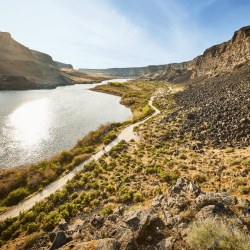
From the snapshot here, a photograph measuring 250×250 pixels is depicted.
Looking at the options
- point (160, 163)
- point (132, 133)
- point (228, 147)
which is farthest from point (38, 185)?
point (228, 147)

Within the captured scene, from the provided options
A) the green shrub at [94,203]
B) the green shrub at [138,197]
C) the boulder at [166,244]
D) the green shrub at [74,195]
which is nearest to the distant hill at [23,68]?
the green shrub at [74,195]

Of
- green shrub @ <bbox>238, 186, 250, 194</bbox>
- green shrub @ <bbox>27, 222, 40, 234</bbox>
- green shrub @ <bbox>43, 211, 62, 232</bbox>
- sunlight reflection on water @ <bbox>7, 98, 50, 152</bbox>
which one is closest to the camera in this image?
green shrub @ <bbox>238, 186, 250, 194</bbox>

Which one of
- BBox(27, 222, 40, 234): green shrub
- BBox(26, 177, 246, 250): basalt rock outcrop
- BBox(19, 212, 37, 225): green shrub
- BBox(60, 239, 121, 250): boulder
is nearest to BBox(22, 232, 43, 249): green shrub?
BBox(26, 177, 246, 250): basalt rock outcrop

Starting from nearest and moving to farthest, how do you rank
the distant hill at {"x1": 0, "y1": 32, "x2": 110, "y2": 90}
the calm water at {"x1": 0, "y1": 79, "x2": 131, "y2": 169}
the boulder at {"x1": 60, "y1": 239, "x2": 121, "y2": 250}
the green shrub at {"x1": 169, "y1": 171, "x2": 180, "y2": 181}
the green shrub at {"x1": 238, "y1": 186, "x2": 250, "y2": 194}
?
the boulder at {"x1": 60, "y1": 239, "x2": 121, "y2": 250} < the green shrub at {"x1": 238, "y1": 186, "x2": 250, "y2": 194} < the green shrub at {"x1": 169, "y1": 171, "x2": 180, "y2": 181} < the calm water at {"x1": 0, "y1": 79, "x2": 131, "y2": 169} < the distant hill at {"x1": 0, "y1": 32, "x2": 110, "y2": 90}

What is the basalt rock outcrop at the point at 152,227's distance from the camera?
6.32 m

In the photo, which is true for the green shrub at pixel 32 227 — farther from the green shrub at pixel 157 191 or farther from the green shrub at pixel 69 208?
the green shrub at pixel 157 191

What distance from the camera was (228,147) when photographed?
17625 mm

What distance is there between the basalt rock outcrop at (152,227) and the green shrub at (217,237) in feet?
2.12

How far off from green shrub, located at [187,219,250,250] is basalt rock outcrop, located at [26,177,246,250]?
647 mm

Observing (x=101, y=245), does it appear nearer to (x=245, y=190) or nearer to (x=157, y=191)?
(x=157, y=191)

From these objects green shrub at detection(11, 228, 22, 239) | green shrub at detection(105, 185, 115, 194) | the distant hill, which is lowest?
green shrub at detection(11, 228, 22, 239)

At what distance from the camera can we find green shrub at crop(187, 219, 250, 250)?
4.67m

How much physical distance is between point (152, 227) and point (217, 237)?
11.8ft

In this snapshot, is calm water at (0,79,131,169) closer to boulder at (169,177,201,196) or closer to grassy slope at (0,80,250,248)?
grassy slope at (0,80,250,248)
